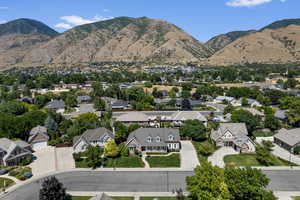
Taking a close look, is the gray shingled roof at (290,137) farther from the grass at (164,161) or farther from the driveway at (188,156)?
the grass at (164,161)

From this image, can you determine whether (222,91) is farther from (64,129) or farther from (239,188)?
(239,188)

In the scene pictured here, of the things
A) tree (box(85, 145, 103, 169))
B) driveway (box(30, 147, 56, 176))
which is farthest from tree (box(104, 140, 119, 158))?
driveway (box(30, 147, 56, 176))

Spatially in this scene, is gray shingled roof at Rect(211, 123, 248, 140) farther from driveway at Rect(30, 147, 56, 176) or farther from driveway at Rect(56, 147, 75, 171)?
driveway at Rect(30, 147, 56, 176)

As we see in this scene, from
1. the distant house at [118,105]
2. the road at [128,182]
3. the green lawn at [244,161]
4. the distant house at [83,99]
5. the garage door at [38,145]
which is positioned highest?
the distant house at [83,99]

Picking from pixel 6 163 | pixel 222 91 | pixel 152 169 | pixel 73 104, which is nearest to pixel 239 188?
pixel 152 169

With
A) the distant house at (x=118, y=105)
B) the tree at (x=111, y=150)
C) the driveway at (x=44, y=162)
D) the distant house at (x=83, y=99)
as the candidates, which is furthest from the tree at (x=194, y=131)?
the distant house at (x=83, y=99)
